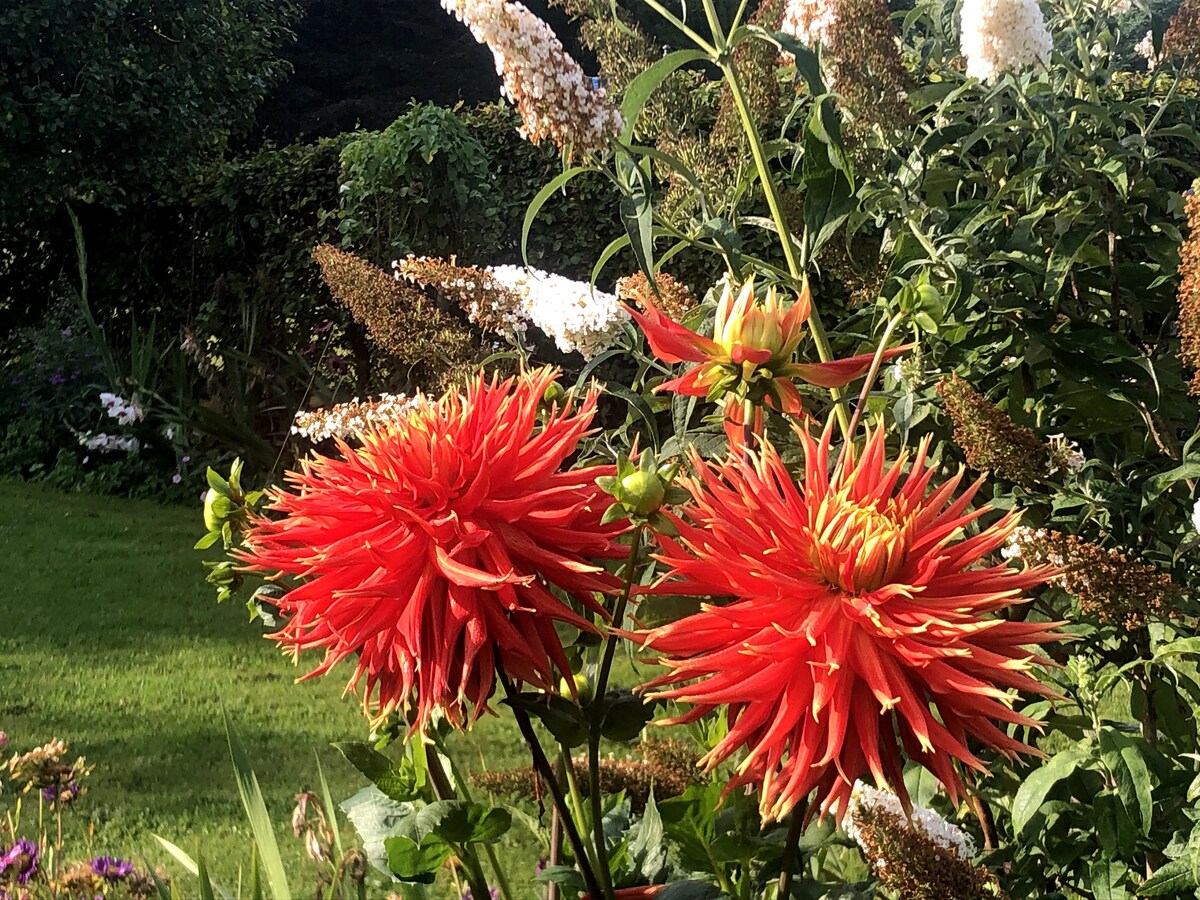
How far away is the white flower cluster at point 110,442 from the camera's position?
4762 millimetres

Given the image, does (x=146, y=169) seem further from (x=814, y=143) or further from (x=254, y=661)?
(x=814, y=143)

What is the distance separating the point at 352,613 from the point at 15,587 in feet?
12.1

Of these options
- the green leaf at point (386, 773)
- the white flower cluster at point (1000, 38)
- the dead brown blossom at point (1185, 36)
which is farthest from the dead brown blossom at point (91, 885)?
the dead brown blossom at point (1185, 36)

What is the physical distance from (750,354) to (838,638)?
14 centimetres

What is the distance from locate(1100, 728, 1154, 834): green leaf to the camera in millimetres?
837

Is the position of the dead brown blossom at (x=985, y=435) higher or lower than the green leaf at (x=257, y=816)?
higher

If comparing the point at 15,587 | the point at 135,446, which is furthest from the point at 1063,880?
the point at 135,446

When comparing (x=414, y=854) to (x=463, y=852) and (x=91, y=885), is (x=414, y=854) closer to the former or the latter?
(x=463, y=852)

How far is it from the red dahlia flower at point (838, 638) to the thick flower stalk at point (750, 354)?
0.06 m

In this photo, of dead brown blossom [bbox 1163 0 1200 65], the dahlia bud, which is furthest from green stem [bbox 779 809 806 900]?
dead brown blossom [bbox 1163 0 1200 65]

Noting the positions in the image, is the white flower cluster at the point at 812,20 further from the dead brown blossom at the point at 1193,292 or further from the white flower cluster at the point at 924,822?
the white flower cluster at the point at 924,822

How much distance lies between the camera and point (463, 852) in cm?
58

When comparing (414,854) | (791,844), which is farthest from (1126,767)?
(414,854)

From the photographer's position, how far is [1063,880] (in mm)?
1063
